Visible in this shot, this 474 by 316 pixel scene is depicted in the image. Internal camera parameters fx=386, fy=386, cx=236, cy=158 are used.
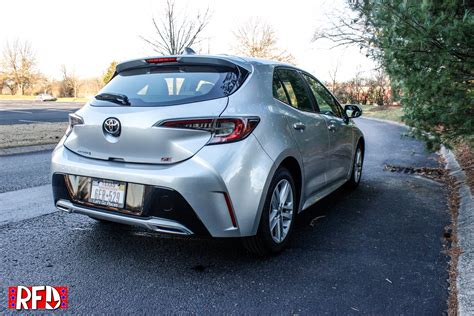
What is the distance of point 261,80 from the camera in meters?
3.18

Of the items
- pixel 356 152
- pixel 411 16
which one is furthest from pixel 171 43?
pixel 411 16

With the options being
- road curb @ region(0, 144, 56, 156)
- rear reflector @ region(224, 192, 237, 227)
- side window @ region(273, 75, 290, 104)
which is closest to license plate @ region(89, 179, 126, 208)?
rear reflector @ region(224, 192, 237, 227)

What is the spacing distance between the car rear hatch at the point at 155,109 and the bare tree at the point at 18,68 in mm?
67622

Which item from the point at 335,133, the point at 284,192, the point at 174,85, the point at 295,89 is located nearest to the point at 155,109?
Answer: the point at 174,85

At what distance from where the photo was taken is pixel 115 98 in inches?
123

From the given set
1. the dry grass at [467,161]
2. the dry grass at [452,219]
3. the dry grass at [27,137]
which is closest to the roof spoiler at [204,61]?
the dry grass at [452,219]

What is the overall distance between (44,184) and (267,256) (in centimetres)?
385

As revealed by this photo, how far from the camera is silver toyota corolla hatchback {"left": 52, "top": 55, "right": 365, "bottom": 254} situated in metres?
2.66

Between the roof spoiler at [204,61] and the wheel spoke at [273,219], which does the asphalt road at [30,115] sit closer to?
the roof spoiler at [204,61]

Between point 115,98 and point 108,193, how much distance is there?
0.79 m

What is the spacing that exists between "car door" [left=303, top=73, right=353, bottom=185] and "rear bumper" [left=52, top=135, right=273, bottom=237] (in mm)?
1577

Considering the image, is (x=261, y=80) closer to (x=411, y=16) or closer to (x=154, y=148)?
(x=154, y=148)

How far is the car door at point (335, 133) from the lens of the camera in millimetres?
4246

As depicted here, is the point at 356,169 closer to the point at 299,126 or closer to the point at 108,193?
the point at 299,126
